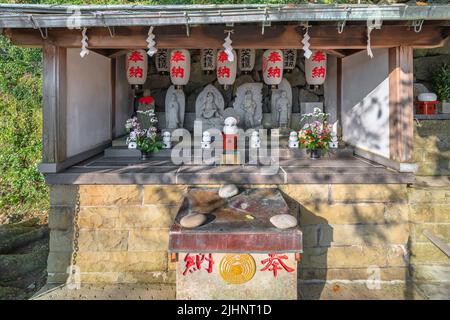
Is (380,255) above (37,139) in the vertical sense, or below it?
below

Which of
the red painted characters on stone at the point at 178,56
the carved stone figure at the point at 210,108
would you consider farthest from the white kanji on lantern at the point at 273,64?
the red painted characters on stone at the point at 178,56

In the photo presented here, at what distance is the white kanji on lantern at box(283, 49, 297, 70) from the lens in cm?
738

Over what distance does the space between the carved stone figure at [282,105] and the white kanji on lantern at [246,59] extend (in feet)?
3.56

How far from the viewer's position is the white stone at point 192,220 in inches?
145

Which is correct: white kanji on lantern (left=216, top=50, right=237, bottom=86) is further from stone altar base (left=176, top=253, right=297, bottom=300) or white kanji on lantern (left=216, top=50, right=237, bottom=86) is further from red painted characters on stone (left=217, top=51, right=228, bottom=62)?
stone altar base (left=176, top=253, right=297, bottom=300)

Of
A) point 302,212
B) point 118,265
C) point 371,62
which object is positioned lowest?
point 118,265

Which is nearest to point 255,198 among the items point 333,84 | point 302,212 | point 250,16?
point 302,212

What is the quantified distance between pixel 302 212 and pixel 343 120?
147 inches

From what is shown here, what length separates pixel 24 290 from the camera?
511 cm

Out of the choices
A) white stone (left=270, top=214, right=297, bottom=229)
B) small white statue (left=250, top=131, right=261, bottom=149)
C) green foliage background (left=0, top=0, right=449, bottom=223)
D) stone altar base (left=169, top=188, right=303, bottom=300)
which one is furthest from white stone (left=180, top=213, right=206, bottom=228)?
green foliage background (left=0, top=0, right=449, bottom=223)

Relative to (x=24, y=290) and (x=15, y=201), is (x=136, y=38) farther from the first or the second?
(x=15, y=201)

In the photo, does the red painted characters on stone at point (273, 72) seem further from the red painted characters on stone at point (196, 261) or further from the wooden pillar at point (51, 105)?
the red painted characters on stone at point (196, 261)

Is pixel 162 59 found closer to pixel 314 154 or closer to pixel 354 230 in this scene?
pixel 314 154

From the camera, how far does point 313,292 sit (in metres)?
4.54
